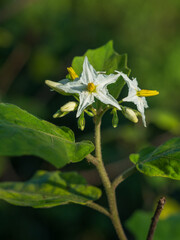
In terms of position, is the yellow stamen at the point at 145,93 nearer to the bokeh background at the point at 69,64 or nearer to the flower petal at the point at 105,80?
the flower petal at the point at 105,80

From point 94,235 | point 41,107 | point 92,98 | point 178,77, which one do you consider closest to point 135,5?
point 178,77

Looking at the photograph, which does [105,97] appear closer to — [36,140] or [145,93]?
[145,93]

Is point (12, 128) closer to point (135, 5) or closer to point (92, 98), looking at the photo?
point (92, 98)

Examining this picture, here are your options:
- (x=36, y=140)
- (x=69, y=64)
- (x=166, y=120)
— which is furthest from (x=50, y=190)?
(x=69, y=64)

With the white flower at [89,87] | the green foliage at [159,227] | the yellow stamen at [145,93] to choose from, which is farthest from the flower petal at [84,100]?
the green foliage at [159,227]

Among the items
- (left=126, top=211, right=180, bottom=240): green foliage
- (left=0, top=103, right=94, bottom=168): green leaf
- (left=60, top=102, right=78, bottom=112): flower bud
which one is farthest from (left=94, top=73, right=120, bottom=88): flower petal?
(left=126, top=211, right=180, bottom=240): green foliage
